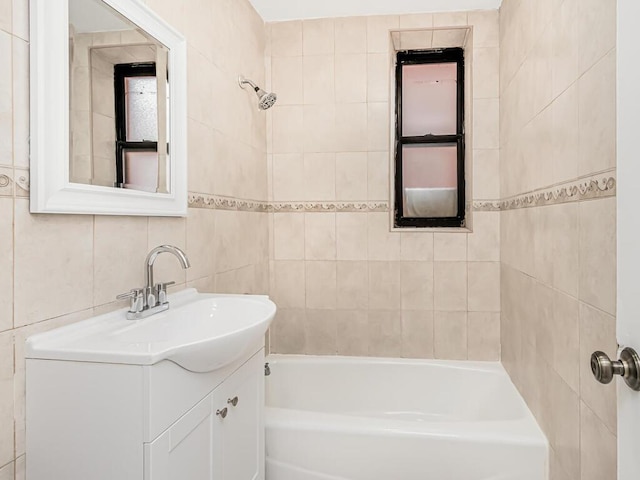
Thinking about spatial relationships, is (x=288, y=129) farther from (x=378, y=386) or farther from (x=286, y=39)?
(x=378, y=386)

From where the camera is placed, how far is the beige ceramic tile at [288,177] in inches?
114

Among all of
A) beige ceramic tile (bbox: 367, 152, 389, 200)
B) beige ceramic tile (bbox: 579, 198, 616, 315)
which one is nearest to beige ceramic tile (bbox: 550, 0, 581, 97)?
beige ceramic tile (bbox: 579, 198, 616, 315)

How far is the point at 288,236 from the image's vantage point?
2926 mm

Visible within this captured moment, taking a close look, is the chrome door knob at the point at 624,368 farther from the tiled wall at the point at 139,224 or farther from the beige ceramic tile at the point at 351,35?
the beige ceramic tile at the point at 351,35

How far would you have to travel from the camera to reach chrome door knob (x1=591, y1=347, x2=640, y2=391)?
2.36ft

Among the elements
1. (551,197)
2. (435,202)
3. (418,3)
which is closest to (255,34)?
(418,3)

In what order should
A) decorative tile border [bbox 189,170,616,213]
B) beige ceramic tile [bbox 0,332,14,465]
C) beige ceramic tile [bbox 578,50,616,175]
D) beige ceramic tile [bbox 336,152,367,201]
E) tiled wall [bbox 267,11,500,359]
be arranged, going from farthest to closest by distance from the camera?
beige ceramic tile [bbox 336,152,367,201]
tiled wall [bbox 267,11,500,359]
decorative tile border [bbox 189,170,616,213]
beige ceramic tile [bbox 578,50,616,175]
beige ceramic tile [bbox 0,332,14,465]

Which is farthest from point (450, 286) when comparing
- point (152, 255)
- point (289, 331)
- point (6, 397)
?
point (6, 397)

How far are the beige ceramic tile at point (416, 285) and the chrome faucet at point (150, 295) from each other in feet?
5.41

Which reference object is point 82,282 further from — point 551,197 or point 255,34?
point 255,34

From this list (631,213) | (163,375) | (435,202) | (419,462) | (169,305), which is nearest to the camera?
(631,213)

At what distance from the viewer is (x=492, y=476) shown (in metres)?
1.82

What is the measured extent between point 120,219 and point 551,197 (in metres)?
1.56

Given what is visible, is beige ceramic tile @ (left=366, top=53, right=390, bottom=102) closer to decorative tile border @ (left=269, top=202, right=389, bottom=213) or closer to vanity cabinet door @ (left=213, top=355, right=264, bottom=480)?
decorative tile border @ (left=269, top=202, right=389, bottom=213)
